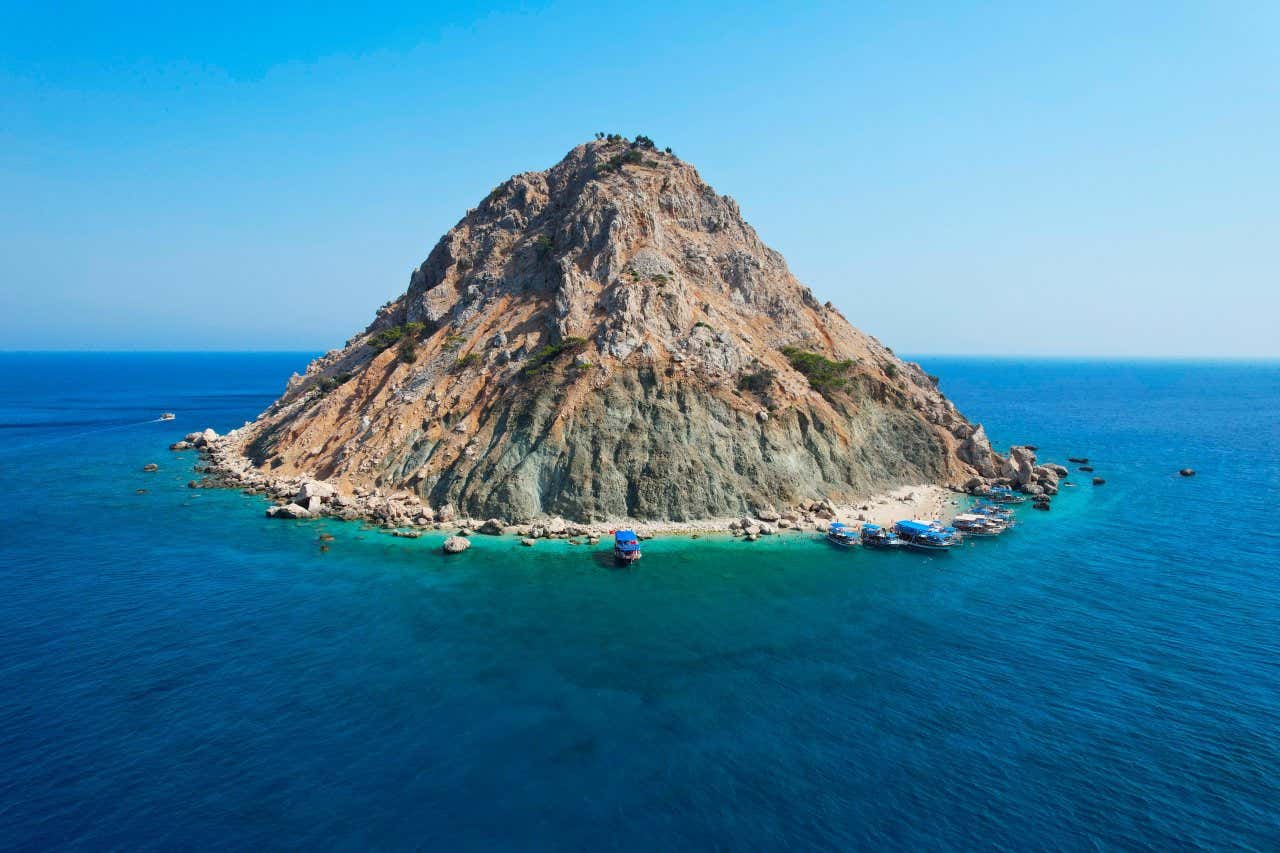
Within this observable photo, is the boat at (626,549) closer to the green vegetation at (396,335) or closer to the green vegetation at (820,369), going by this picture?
the green vegetation at (820,369)

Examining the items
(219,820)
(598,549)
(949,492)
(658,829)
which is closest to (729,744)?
(658,829)

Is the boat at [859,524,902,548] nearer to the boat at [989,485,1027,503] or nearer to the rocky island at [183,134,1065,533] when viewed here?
the rocky island at [183,134,1065,533]

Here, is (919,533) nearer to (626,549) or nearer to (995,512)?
(995,512)

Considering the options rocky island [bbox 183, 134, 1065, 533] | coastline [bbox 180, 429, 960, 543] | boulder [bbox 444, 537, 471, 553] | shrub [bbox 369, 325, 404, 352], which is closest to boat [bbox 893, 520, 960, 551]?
coastline [bbox 180, 429, 960, 543]

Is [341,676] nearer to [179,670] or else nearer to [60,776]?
[179,670]

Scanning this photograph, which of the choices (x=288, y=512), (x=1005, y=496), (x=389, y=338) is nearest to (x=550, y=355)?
(x=389, y=338)

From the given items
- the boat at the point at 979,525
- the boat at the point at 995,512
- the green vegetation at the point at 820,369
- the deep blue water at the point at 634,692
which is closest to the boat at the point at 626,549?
the deep blue water at the point at 634,692
